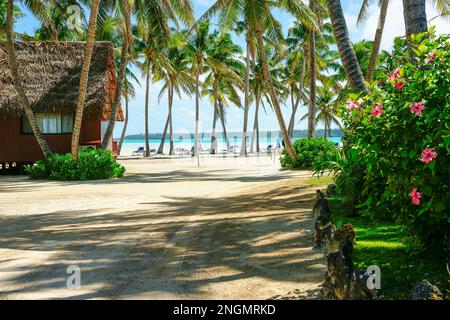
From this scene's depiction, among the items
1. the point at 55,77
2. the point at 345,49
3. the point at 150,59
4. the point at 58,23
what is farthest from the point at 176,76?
the point at 345,49

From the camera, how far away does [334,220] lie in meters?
7.43

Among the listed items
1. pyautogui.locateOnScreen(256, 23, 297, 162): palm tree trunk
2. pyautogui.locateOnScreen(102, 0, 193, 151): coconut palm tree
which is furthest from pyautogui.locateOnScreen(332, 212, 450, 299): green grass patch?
pyautogui.locateOnScreen(102, 0, 193, 151): coconut palm tree

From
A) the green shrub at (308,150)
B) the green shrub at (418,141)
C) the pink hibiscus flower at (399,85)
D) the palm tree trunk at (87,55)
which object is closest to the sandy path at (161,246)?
the green shrub at (418,141)

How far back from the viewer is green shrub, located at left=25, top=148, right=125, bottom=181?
1755 centimetres

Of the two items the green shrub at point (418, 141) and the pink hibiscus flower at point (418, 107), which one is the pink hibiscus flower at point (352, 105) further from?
the pink hibiscus flower at point (418, 107)

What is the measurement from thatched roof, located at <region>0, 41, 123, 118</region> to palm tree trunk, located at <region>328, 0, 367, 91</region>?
516 inches

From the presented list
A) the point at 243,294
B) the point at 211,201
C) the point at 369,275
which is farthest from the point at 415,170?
the point at 211,201

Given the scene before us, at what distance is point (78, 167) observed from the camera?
17.6 m

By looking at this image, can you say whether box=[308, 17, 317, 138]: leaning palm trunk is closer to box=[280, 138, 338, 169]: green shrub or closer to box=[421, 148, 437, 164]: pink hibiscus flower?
box=[280, 138, 338, 169]: green shrub

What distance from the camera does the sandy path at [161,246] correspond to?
4.56 m

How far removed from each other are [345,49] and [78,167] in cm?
1164

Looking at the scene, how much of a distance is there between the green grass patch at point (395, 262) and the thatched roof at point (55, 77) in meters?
16.3

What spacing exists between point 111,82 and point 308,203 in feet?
56.8

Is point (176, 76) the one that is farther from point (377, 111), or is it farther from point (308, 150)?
point (377, 111)
